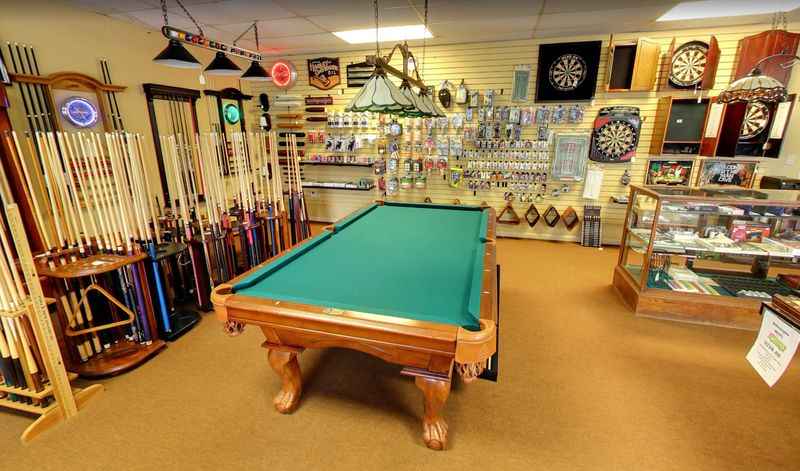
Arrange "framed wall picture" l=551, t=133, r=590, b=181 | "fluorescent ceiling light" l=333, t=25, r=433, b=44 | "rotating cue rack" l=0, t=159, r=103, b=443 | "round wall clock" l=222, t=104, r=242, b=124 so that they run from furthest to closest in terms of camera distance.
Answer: "round wall clock" l=222, t=104, r=242, b=124, "framed wall picture" l=551, t=133, r=590, b=181, "fluorescent ceiling light" l=333, t=25, r=433, b=44, "rotating cue rack" l=0, t=159, r=103, b=443

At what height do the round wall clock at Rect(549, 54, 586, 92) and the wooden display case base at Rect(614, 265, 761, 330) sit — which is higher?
the round wall clock at Rect(549, 54, 586, 92)

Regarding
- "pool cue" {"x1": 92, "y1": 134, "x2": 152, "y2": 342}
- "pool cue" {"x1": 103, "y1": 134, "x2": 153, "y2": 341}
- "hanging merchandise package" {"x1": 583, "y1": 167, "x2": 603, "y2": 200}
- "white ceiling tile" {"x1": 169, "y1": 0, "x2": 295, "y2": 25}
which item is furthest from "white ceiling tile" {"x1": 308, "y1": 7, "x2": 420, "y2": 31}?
"hanging merchandise package" {"x1": 583, "y1": 167, "x2": 603, "y2": 200}

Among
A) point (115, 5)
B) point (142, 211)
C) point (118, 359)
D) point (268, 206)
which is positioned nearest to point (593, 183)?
point (268, 206)

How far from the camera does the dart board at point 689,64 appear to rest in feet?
15.8

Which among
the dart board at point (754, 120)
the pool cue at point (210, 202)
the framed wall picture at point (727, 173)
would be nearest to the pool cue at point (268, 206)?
the pool cue at point (210, 202)

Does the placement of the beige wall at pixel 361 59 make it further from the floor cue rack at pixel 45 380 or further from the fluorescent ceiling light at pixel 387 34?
the floor cue rack at pixel 45 380

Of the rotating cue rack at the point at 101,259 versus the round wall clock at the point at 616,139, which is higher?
the round wall clock at the point at 616,139

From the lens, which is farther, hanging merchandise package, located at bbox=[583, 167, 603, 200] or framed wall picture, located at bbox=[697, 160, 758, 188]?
hanging merchandise package, located at bbox=[583, 167, 603, 200]

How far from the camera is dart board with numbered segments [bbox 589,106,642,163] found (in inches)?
210

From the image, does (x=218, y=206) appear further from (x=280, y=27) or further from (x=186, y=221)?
(x=280, y=27)

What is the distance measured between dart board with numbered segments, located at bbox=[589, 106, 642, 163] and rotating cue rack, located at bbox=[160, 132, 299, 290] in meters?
4.87

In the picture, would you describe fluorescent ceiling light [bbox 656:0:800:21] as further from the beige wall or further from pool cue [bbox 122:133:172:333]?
pool cue [bbox 122:133:172:333]

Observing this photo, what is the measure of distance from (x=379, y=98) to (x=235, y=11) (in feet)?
10.0

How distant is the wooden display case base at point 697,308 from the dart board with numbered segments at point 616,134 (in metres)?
2.68
